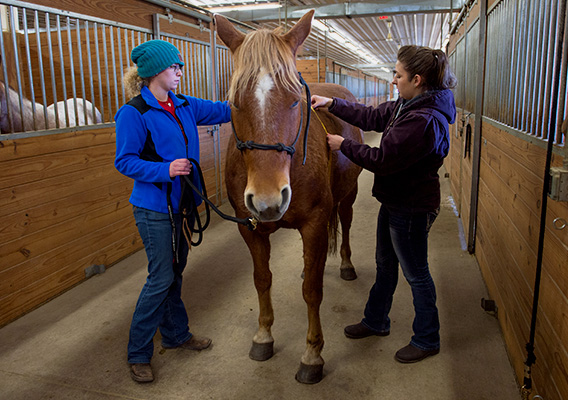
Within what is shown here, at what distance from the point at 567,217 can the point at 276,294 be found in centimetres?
183

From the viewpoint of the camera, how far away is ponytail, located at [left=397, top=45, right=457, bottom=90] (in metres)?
1.68

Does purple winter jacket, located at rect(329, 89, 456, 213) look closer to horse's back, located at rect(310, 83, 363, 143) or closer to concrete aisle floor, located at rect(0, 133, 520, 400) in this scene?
horse's back, located at rect(310, 83, 363, 143)

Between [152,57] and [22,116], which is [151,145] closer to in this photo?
[152,57]

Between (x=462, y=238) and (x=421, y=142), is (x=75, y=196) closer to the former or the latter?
(x=421, y=142)

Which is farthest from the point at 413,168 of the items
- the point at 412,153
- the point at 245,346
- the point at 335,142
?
the point at 245,346

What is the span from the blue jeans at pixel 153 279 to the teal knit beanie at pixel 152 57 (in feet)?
1.95

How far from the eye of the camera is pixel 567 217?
1190 mm

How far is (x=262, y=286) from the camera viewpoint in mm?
2062

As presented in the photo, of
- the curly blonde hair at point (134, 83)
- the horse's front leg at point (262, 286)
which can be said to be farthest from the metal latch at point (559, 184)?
the curly blonde hair at point (134, 83)

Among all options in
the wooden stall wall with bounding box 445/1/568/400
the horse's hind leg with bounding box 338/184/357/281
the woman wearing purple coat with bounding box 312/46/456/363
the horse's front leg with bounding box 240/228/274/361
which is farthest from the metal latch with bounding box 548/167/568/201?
the horse's hind leg with bounding box 338/184/357/281

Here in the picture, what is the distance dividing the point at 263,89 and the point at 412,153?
64 cm

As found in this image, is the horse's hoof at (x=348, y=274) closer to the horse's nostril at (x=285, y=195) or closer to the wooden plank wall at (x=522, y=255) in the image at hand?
the wooden plank wall at (x=522, y=255)

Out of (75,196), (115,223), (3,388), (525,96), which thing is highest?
(525,96)

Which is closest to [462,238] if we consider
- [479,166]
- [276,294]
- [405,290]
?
[479,166]
